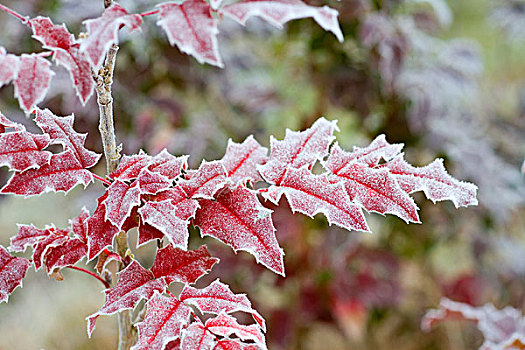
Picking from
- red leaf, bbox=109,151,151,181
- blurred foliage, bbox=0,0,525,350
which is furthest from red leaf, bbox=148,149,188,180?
blurred foliage, bbox=0,0,525,350

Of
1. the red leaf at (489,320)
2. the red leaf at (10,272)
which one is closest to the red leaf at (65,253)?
the red leaf at (10,272)

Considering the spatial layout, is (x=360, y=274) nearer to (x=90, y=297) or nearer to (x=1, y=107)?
(x=1, y=107)

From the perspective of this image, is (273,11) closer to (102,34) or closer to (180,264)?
(102,34)

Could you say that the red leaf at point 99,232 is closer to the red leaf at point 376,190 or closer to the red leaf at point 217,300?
the red leaf at point 217,300

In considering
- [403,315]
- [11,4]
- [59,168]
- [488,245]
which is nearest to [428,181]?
[59,168]

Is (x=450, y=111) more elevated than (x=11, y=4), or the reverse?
(x=11, y=4)

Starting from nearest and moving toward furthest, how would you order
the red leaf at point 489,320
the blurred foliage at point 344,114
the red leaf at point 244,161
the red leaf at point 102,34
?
the red leaf at point 102,34 < the red leaf at point 244,161 < the red leaf at point 489,320 < the blurred foliage at point 344,114
